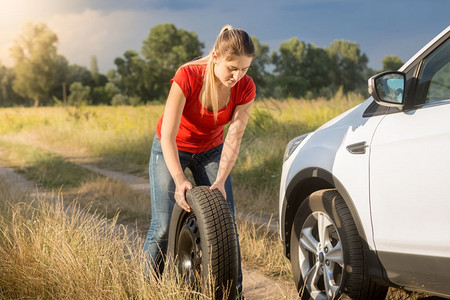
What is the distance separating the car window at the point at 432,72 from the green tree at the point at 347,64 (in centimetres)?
7062

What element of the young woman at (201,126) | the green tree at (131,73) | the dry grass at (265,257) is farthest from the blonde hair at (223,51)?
the green tree at (131,73)

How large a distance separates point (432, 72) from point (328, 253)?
1.23 metres

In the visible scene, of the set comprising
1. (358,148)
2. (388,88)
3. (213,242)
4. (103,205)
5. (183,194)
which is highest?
(388,88)

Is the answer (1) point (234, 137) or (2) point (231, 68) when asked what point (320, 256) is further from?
(2) point (231, 68)

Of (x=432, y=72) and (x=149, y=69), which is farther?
(x=149, y=69)

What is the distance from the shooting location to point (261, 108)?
11.7m

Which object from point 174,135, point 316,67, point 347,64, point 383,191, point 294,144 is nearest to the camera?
point 383,191

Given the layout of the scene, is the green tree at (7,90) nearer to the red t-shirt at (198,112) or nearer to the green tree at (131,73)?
the green tree at (131,73)

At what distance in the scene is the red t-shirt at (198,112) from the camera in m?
3.29

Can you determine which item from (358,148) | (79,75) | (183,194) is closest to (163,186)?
(183,194)

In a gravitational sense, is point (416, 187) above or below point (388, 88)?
below

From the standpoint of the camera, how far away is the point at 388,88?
117 inches

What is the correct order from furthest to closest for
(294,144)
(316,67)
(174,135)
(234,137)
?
(316,67) < (294,144) < (234,137) < (174,135)

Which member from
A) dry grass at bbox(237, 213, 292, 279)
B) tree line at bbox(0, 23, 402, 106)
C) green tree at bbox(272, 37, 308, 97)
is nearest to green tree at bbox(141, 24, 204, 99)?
tree line at bbox(0, 23, 402, 106)
